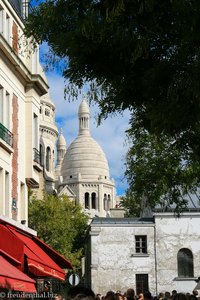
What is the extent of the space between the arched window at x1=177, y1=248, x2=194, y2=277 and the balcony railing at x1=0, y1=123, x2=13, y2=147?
92.5 ft

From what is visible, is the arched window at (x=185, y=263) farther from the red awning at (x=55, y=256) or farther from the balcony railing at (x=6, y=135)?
the red awning at (x=55, y=256)

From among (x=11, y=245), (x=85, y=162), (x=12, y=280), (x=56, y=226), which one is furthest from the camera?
(x=85, y=162)

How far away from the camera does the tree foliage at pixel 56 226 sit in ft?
220

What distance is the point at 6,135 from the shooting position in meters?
21.9

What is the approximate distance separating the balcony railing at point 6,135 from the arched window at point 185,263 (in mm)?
28194

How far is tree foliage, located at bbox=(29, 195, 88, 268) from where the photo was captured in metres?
67.1

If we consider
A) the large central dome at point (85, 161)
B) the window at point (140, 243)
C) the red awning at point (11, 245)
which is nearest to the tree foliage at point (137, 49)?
the red awning at point (11, 245)

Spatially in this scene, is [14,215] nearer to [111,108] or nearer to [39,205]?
[111,108]

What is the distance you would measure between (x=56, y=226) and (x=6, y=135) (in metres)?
46.9

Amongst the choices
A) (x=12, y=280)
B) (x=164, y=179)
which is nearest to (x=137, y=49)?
(x=12, y=280)

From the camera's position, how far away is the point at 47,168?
15925 centimetres

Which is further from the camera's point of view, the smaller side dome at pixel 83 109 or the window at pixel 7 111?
the smaller side dome at pixel 83 109

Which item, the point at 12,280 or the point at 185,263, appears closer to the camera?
the point at 12,280

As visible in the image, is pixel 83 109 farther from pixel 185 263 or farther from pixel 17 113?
pixel 17 113
